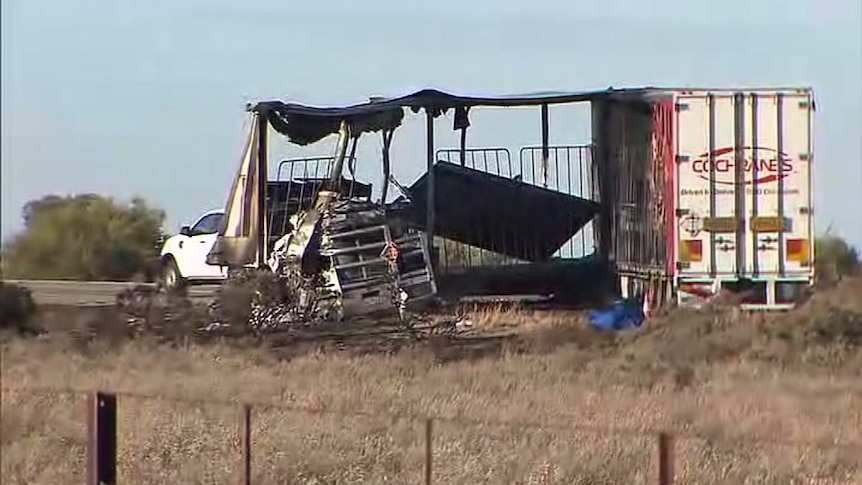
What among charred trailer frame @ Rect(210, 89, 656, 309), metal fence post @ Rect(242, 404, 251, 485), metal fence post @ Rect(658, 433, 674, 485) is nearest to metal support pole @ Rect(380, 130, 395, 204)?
charred trailer frame @ Rect(210, 89, 656, 309)

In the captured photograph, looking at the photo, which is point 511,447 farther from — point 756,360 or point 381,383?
point 756,360

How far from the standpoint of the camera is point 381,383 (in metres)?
17.4

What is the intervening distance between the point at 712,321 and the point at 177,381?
6.65m

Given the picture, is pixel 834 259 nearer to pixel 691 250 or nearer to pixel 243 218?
pixel 691 250

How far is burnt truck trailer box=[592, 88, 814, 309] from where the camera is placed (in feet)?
69.7

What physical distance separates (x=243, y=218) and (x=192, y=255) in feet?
2.99

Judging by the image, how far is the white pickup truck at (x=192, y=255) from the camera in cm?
1916

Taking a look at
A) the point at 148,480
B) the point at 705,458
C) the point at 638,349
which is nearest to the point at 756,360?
the point at 638,349

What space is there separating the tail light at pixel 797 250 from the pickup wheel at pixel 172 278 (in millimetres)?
7117

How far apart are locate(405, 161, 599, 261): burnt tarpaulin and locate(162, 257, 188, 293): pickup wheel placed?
12.7 feet

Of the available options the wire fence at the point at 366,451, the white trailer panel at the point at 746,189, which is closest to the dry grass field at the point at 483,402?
the wire fence at the point at 366,451

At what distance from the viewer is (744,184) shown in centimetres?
2142

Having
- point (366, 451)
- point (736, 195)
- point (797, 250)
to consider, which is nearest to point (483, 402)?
point (366, 451)

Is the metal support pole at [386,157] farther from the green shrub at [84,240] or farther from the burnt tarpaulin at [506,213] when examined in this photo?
the green shrub at [84,240]
